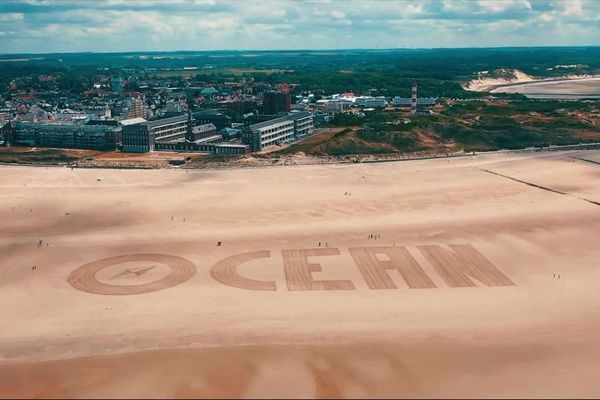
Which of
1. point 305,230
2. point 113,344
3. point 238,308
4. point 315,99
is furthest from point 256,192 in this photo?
point 315,99

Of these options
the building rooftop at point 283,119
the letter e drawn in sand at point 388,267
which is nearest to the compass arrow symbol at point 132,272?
the letter e drawn in sand at point 388,267

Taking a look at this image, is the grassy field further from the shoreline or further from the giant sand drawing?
the giant sand drawing

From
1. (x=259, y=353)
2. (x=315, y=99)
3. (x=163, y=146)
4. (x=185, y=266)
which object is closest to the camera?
(x=259, y=353)

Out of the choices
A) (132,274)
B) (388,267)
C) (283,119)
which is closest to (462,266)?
(388,267)

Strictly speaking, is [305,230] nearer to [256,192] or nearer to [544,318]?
[256,192]

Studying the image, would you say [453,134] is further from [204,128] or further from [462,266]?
[462,266]

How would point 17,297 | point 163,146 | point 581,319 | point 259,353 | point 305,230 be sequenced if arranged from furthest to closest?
point 163,146 < point 305,230 < point 17,297 < point 581,319 < point 259,353

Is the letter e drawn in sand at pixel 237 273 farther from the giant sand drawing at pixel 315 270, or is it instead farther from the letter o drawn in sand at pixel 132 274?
the letter o drawn in sand at pixel 132 274
